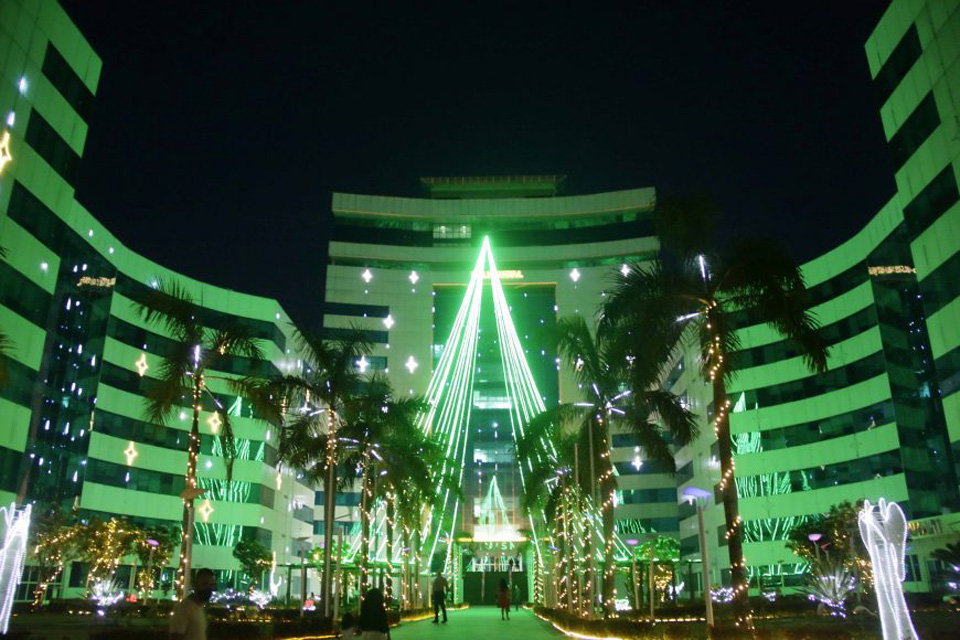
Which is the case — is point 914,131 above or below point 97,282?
below

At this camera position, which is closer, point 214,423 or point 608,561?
point 608,561

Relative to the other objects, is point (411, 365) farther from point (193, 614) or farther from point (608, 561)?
point (193, 614)

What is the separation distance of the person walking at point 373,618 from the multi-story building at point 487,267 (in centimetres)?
6183

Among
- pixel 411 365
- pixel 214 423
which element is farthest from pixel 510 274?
pixel 214 423

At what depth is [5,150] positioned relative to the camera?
109 feet

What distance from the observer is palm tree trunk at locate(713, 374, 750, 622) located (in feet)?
60.2

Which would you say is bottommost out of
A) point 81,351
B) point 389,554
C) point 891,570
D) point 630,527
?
point 891,570

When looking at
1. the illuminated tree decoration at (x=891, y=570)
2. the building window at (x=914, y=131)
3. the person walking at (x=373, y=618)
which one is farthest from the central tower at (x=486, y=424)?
the illuminated tree decoration at (x=891, y=570)

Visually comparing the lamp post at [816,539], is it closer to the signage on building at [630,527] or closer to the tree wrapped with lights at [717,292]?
the tree wrapped with lights at [717,292]

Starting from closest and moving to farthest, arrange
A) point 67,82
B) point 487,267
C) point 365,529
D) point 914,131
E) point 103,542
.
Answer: point 914,131 < point 365,529 < point 67,82 < point 103,542 < point 487,267

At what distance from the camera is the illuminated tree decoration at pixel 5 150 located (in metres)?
33.0

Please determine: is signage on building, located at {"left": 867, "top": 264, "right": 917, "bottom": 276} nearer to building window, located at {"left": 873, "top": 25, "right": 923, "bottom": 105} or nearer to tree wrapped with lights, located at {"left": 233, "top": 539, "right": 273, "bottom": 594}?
building window, located at {"left": 873, "top": 25, "right": 923, "bottom": 105}

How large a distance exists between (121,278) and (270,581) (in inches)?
1019

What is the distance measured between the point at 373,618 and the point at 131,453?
47.7 meters
